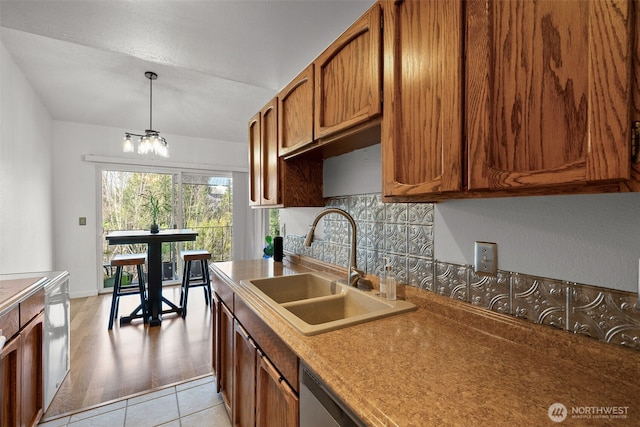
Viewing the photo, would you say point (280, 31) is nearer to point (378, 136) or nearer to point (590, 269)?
point (378, 136)

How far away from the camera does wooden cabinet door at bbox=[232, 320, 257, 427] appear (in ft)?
4.09

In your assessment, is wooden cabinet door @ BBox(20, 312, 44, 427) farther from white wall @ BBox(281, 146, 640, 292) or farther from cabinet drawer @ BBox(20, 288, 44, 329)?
white wall @ BBox(281, 146, 640, 292)

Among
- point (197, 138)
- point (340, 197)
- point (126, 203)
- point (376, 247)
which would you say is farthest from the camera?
point (197, 138)

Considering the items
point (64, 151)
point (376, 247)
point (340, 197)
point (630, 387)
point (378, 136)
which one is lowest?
point (630, 387)

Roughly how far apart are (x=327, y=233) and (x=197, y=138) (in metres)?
3.85

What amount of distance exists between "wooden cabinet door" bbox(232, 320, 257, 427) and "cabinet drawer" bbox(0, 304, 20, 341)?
993 millimetres

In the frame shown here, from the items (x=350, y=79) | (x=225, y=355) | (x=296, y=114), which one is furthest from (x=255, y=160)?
(x=225, y=355)

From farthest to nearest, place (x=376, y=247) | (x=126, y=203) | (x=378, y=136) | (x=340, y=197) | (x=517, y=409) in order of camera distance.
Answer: (x=126, y=203) → (x=340, y=197) → (x=376, y=247) → (x=378, y=136) → (x=517, y=409)

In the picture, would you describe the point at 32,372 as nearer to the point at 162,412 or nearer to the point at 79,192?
the point at 162,412

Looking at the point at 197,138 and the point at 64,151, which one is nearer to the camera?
the point at 64,151

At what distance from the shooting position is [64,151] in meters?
3.89

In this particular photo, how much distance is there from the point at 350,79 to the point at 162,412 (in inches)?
86.4

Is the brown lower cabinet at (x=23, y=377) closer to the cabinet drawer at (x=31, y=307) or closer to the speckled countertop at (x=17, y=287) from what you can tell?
the cabinet drawer at (x=31, y=307)

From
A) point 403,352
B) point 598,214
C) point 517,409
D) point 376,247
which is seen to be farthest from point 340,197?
point 517,409
